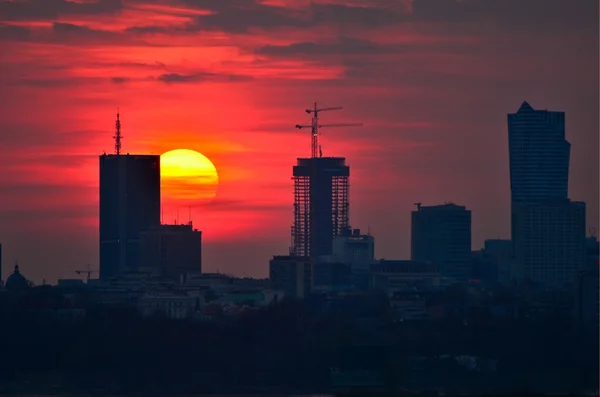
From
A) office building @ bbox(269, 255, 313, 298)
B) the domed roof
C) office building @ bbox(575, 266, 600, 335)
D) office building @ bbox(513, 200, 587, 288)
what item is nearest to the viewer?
office building @ bbox(575, 266, 600, 335)

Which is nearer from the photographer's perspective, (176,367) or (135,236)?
(176,367)

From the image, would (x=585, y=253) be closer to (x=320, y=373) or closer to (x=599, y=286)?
(x=599, y=286)

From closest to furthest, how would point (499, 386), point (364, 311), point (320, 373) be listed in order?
point (499, 386), point (320, 373), point (364, 311)

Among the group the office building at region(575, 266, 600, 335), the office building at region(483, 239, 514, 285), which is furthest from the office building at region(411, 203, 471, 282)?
the office building at region(575, 266, 600, 335)

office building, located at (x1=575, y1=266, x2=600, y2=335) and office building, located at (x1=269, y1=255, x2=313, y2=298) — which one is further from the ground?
office building, located at (x1=269, y1=255, x2=313, y2=298)

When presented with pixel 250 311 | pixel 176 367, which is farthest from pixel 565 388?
pixel 250 311

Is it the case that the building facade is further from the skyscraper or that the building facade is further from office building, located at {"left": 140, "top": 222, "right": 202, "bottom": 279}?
the skyscraper

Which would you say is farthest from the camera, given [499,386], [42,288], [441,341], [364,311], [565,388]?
[42,288]

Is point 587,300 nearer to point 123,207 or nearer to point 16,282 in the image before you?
point 16,282
